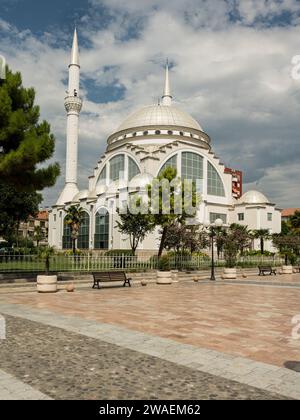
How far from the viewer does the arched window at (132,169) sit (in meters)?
49.6

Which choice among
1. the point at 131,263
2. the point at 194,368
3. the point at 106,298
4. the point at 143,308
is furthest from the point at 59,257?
the point at 194,368

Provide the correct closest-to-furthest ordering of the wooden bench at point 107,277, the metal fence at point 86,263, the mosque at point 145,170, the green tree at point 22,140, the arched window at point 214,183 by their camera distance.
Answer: the green tree at point 22,140, the wooden bench at point 107,277, the metal fence at point 86,263, the mosque at point 145,170, the arched window at point 214,183

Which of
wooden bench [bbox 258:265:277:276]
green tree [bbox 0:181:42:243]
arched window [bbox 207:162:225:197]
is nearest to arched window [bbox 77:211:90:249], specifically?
green tree [bbox 0:181:42:243]

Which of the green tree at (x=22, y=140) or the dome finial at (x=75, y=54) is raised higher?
the dome finial at (x=75, y=54)

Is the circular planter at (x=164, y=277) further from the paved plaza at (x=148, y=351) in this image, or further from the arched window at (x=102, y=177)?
the arched window at (x=102, y=177)

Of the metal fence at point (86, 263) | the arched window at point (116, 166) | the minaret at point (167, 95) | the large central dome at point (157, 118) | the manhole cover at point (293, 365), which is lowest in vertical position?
the manhole cover at point (293, 365)

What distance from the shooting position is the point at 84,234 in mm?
51438

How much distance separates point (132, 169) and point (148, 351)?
146 feet

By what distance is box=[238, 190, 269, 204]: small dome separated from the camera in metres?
53.7

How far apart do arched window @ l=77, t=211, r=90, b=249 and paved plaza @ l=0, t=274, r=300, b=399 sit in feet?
127

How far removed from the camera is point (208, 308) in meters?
11.6

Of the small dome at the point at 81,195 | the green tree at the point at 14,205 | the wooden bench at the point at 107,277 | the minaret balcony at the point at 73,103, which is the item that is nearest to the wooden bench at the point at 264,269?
the wooden bench at the point at 107,277

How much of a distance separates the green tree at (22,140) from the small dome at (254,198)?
40.6 m
